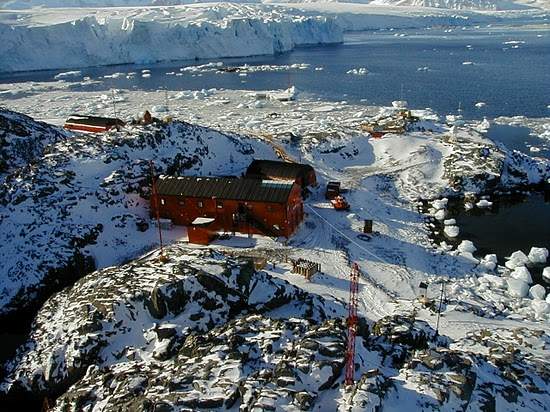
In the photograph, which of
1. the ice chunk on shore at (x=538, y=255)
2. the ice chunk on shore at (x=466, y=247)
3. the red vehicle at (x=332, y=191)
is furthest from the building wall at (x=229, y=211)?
the ice chunk on shore at (x=538, y=255)

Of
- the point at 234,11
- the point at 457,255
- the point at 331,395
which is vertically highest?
the point at 234,11

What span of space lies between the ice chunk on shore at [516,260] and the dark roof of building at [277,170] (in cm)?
1406

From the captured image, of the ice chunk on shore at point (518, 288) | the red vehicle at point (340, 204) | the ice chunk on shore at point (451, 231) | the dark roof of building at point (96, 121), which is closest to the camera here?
the ice chunk on shore at point (518, 288)

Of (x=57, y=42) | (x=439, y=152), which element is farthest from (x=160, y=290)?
(x=57, y=42)

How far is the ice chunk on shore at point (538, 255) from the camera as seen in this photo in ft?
91.6

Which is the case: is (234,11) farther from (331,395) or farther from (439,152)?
(331,395)

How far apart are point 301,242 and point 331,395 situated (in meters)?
14.2

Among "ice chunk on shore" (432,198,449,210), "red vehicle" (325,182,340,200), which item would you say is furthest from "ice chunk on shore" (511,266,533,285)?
"red vehicle" (325,182,340,200)

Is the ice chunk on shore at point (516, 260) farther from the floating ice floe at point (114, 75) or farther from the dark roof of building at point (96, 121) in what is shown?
the floating ice floe at point (114, 75)

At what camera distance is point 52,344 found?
2016 cm

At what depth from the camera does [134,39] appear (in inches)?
4380

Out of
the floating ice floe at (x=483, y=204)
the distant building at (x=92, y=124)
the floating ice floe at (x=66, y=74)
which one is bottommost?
the floating ice floe at (x=483, y=204)

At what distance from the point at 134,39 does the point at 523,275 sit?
10343 centimetres

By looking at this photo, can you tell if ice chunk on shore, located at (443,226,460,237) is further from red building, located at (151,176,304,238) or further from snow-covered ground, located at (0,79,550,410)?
red building, located at (151,176,304,238)
